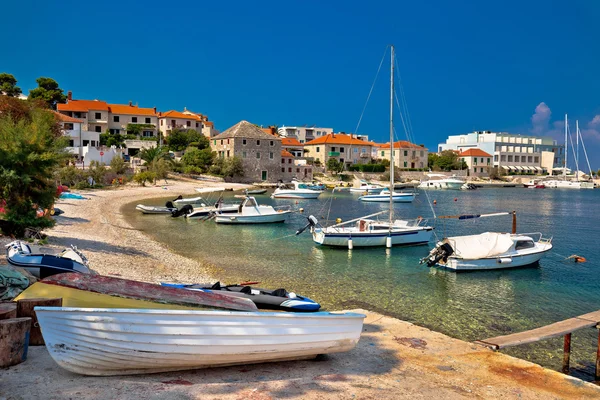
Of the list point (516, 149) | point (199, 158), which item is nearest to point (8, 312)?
point (199, 158)

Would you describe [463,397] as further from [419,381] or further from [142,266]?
[142,266]

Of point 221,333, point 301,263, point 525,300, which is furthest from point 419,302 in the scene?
point 221,333

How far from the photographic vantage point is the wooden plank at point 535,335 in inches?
386

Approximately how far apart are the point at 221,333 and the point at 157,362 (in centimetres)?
115

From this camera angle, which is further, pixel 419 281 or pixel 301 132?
pixel 301 132

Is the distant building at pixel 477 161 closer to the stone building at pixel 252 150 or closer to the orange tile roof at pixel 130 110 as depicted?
the stone building at pixel 252 150

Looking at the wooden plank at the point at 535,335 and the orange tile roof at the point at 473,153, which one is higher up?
the orange tile roof at the point at 473,153

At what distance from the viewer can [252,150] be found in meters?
85.4

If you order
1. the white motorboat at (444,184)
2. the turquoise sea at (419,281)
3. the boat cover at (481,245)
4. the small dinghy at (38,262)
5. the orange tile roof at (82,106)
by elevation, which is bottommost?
the turquoise sea at (419,281)

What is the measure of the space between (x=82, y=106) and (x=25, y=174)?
72.8m

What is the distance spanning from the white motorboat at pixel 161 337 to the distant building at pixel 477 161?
126 m

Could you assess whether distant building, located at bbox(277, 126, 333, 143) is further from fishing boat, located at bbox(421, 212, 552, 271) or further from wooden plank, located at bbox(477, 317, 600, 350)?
wooden plank, located at bbox(477, 317, 600, 350)

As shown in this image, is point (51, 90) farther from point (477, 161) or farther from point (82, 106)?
point (477, 161)

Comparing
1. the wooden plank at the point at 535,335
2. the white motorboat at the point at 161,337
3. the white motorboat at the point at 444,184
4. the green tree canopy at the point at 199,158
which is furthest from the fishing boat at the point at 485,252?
the white motorboat at the point at 444,184
